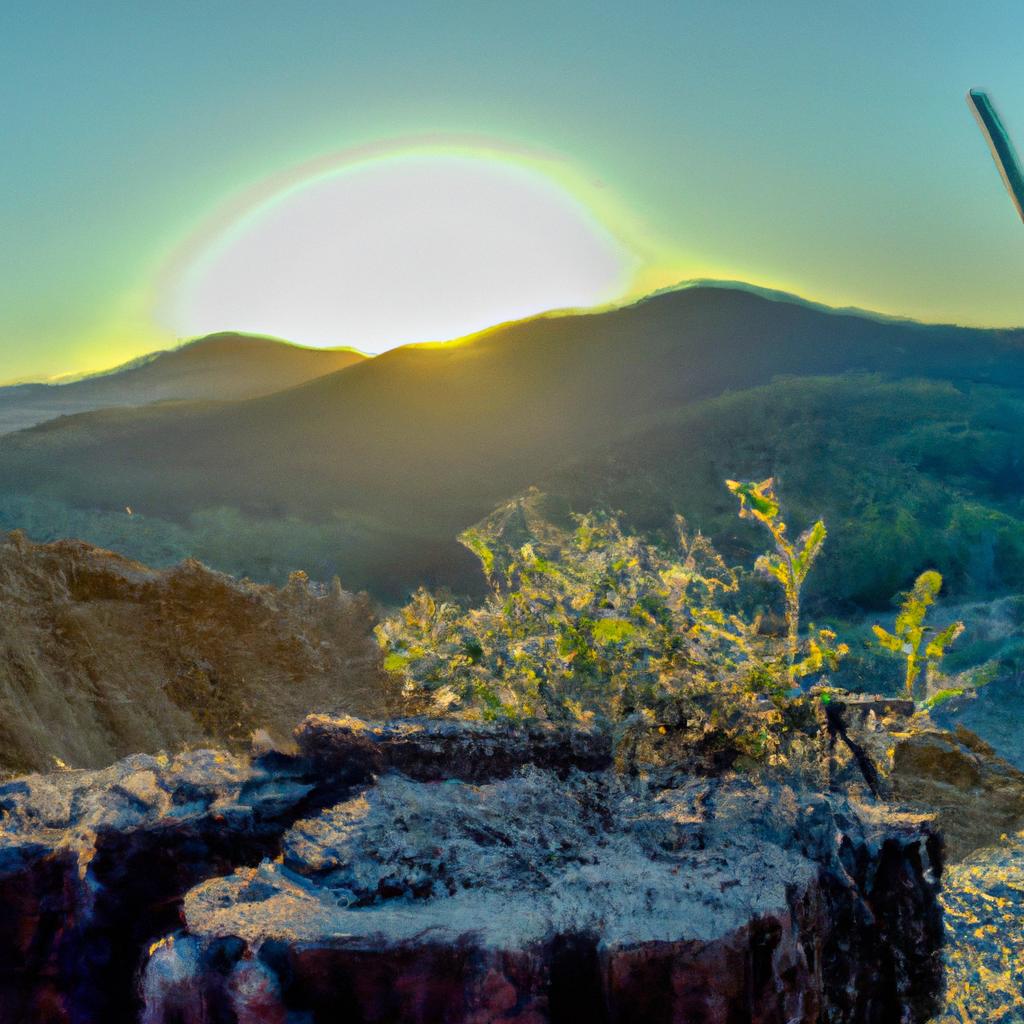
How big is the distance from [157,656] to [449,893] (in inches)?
114

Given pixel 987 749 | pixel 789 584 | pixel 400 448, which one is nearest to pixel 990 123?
pixel 987 749

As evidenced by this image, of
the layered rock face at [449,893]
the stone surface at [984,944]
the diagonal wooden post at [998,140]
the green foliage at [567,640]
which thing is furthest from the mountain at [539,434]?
the layered rock face at [449,893]

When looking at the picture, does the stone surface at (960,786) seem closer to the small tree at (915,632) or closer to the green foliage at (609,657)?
the small tree at (915,632)

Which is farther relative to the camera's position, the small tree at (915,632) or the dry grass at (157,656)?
the dry grass at (157,656)

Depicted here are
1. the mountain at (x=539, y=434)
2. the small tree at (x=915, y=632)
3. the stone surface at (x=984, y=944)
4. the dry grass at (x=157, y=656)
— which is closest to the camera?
the stone surface at (x=984, y=944)

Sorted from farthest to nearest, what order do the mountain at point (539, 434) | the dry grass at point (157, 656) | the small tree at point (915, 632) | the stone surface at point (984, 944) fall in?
1. the mountain at point (539, 434)
2. the dry grass at point (157, 656)
3. the small tree at point (915, 632)
4. the stone surface at point (984, 944)

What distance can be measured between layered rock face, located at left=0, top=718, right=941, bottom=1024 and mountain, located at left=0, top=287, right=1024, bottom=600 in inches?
306

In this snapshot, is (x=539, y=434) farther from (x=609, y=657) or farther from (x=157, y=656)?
(x=609, y=657)

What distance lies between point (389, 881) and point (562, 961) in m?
0.36

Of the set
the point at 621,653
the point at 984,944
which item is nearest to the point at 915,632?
the point at 621,653

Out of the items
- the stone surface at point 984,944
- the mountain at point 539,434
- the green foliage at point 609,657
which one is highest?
the mountain at point 539,434

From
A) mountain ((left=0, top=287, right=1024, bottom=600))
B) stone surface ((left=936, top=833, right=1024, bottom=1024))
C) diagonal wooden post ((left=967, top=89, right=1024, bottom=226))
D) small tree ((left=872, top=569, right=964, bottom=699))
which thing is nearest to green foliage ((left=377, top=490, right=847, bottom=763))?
small tree ((left=872, top=569, right=964, bottom=699))

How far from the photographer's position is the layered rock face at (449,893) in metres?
1.38

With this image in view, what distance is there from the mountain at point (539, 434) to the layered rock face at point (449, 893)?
25.5 feet
